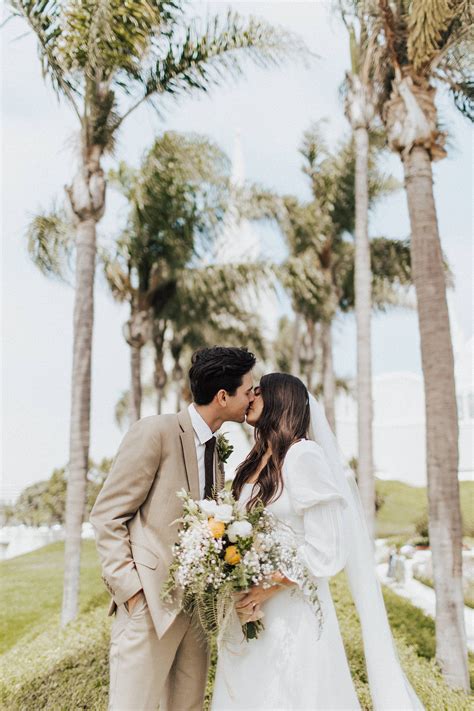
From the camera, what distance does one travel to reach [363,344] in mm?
12555

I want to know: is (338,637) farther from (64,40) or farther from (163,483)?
(64,40)

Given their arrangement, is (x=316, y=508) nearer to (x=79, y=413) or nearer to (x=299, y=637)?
(x=299, y=637)

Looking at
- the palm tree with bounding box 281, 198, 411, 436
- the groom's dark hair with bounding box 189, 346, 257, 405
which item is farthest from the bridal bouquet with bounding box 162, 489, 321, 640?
the palm tree with bounding box 281, 198, 411, 436

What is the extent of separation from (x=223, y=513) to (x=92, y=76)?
7573mm

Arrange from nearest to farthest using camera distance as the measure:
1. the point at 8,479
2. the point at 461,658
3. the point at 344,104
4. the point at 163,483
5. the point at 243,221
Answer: the point at 163,483 < the point at 461,658 < the point at 344,104 < the point at 243,221 < the point at 8,479

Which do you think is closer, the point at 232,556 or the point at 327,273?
the point at 232,556

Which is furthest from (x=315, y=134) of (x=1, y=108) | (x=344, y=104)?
(x=1, y=108)

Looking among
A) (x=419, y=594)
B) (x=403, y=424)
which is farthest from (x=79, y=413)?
(x=403, y=424)

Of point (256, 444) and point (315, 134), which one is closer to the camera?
point (256, 444)

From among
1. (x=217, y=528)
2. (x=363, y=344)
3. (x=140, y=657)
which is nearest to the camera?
(x=217, y=528)

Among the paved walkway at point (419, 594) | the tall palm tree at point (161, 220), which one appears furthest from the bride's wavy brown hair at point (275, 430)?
the tall palm tree at point (161, 220)

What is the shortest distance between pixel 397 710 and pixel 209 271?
43.3 ft

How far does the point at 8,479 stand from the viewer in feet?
90.0

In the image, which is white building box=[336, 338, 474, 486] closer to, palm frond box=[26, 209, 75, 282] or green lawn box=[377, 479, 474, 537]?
green lawn box=[377, 479, 474, 537]
